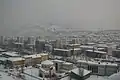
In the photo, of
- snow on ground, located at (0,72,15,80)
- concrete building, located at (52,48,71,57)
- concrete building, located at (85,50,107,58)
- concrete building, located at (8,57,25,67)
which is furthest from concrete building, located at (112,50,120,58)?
snow on ground, located at (0,72,15,80)

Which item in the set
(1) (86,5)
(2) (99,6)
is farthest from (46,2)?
(2) (99,6)

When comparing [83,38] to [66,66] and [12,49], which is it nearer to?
[66,66]

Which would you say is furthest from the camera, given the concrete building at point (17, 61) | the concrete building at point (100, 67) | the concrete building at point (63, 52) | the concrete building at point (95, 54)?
the concrete building at point (17, 61)

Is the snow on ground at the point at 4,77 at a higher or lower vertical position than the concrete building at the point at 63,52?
lower

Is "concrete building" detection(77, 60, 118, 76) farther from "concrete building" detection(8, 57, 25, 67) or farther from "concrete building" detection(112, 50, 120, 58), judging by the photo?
"concrete building" detection(8, 57, 25, 67)

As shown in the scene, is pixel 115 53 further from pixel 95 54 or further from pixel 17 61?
pixel 17 61

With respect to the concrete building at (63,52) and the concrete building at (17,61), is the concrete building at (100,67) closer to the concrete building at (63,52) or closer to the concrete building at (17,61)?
the concrete building at (63,52)

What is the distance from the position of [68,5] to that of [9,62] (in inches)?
71.6

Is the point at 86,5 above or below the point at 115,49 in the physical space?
above

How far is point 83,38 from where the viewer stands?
12.0ft

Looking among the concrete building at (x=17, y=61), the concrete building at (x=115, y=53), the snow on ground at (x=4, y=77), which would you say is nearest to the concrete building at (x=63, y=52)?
the concrete building at (x=17, y=61)

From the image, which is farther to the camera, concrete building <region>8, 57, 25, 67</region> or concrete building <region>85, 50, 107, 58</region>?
concrete building <region>8, 57, 25, 67</region>

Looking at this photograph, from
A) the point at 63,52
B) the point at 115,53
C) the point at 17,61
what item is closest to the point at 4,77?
the point at 17,61

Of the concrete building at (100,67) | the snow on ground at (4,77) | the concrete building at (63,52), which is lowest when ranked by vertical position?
the snow on ground at (4,77)
